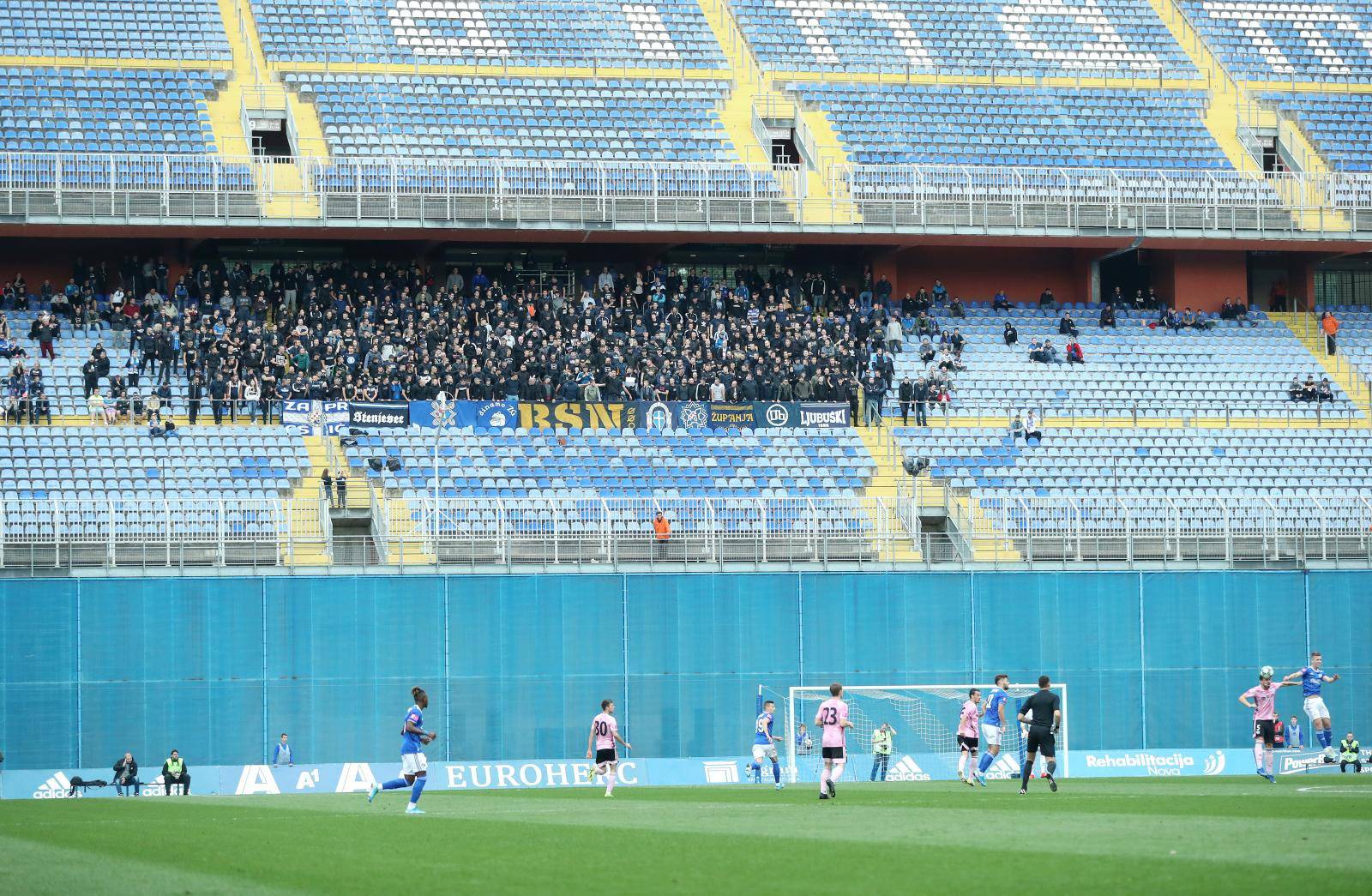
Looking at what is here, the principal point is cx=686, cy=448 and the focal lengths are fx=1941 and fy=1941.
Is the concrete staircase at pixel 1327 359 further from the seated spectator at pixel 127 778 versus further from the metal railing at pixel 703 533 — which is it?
the seated spectator at pixel 127 778

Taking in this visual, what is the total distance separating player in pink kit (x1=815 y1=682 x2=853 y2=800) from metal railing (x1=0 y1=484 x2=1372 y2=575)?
1425cm

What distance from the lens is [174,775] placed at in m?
37.9

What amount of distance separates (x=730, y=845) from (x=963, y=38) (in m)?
48.4

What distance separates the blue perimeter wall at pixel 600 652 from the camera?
128 feet

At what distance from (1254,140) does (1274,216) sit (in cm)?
513

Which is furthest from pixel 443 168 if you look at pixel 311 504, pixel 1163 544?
pixel 1163 544

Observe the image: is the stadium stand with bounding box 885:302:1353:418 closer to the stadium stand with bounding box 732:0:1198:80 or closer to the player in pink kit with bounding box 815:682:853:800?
the stadium stand with bounding box 732:0:1198:80

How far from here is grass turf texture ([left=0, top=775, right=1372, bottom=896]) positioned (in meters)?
15.6

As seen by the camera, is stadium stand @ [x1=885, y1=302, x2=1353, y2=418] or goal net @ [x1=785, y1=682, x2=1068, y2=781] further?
stadium stand @ [x1=885, y1=302, x2=1353, y2=418]

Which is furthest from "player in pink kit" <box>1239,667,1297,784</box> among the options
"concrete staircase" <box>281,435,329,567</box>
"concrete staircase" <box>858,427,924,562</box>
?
"concrete staircase" <box>281,435,329,567</box>

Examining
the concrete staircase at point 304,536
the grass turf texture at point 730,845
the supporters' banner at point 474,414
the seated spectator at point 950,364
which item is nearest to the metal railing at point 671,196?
the seated spectator at point 950,364

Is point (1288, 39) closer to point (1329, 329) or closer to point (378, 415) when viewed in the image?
point (1329, 329)

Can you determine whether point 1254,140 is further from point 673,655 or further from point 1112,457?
point 673,655

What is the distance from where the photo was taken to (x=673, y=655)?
1631 inches
